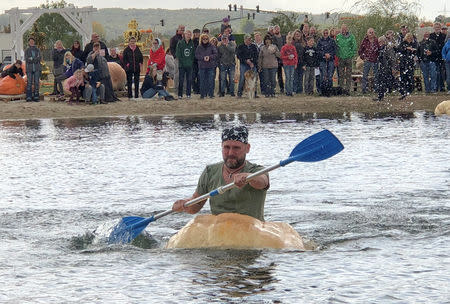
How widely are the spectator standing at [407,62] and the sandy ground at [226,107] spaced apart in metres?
0.42

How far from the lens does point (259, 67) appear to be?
28.2 metres

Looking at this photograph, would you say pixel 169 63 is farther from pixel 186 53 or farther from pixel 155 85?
pixel 186 53

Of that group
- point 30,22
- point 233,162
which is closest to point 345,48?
point 30,22

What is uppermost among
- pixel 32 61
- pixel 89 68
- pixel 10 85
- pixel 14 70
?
pixel 32 61

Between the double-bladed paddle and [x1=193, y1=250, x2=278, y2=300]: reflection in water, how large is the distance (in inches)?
22.6

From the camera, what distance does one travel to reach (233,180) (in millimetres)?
9273

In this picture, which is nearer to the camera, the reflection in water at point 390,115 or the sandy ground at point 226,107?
the reflection in water at point 390,115

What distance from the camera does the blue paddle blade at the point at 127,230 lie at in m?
10.3

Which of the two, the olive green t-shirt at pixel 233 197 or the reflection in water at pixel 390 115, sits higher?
the olive green t-shirt at pixel 233 197

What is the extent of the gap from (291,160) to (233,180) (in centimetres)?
68

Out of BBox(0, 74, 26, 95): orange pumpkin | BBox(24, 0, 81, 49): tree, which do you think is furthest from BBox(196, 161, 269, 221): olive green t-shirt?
BBox(24, 0, 81, 49): tree

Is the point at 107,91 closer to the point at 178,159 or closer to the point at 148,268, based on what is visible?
the point at 178,159

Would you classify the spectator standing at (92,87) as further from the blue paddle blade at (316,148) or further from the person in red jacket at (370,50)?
the blue paddle blade at (316,148)

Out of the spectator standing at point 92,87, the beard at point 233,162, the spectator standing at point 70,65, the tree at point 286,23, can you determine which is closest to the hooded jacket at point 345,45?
the spectator standing at point 92,87
